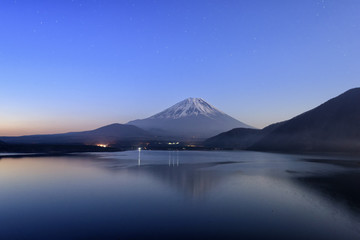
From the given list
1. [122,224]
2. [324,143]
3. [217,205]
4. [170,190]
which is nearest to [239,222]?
[217,205]

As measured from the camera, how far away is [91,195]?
21203 millimetres

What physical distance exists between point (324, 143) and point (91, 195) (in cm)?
16314

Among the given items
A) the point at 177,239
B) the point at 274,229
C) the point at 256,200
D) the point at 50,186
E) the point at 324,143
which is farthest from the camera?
the point at 324,143

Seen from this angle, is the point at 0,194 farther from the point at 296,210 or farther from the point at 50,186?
the point at 296,210

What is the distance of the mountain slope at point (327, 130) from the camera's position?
488 ft

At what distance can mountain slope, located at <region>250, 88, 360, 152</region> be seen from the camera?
488 ft

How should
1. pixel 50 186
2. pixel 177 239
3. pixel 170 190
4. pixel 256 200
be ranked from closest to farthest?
pixel 177 239 < pixel 256 200 < pixel 170 190 < pixel 50 186

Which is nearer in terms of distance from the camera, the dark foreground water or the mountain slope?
the dark foreground water

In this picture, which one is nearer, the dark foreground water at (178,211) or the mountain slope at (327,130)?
the dark foreground water at (178,211)

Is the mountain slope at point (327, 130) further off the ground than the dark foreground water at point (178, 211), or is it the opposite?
the mountain slope at point (327, 130)

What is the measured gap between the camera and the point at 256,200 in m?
19.6

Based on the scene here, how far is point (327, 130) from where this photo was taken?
16412 centimetres

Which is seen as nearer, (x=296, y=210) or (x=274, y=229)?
(x=274, y=229)

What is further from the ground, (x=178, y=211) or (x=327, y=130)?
(x=327, y=130)
